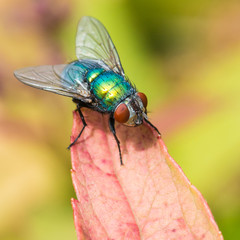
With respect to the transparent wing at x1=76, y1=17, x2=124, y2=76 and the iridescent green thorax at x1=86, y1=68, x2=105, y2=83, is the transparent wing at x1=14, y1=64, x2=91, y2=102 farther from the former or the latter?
the transparent wing at x1=76, y1=17, x2=124, y2=76

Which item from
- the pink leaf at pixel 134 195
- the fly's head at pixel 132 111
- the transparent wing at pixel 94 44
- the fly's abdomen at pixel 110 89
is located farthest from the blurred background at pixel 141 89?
the pink leaf at pixel 134 195

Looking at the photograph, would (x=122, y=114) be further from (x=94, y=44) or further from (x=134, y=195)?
(x=94, y=44)

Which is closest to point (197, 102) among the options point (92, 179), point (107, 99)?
point (107, 99)

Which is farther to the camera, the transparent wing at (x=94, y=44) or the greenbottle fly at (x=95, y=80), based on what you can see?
the transparent wing at (x=94, y=44)

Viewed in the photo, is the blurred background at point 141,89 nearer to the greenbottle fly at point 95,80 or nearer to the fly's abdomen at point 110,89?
the greenbottle fly at point 95,80

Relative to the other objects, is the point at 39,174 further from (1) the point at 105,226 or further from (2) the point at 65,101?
(1) the point at 105,226
